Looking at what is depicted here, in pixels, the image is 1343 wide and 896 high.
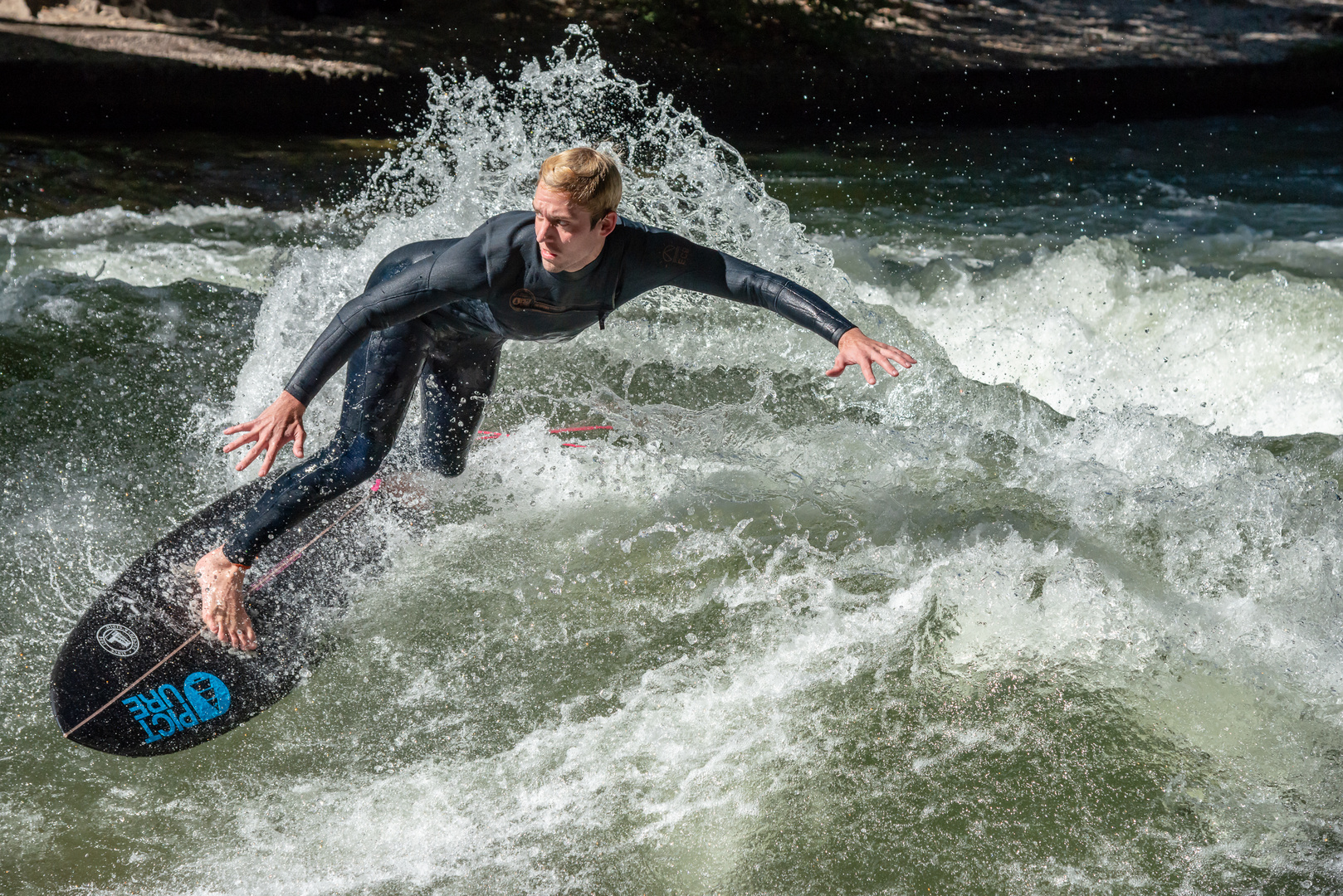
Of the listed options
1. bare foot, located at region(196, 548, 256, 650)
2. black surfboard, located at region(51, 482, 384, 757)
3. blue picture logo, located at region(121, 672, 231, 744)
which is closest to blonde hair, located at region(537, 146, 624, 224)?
bare foot, located at region(196, 548, 256, 650)

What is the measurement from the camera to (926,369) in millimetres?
5355

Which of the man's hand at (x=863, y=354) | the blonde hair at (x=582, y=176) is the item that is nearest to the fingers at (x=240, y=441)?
the blonde hair at (x=582, y=176)

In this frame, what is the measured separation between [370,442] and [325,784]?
1.09 meters

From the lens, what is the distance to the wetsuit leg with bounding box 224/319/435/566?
11.0ft

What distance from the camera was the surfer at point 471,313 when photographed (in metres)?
2.87

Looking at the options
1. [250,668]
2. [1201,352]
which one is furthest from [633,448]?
[1201,352]

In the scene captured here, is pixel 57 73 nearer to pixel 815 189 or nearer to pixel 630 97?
pixel 630 97

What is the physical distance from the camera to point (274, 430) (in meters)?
2.88

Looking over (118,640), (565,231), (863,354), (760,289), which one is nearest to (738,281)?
(760,289)

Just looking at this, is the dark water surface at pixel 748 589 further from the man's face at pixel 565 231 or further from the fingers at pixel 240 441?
the man's face at pixel 565 231

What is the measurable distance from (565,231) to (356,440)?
114cm

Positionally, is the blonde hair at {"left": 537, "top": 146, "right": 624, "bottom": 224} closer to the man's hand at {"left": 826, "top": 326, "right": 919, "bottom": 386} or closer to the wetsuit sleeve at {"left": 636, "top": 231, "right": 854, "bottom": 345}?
the wetsuit sleeve at {"left": 636, "top": 231, "right": 854, "bottom": 345}

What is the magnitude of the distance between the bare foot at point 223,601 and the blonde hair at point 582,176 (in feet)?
5.61

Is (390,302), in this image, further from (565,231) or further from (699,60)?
(699,60)
